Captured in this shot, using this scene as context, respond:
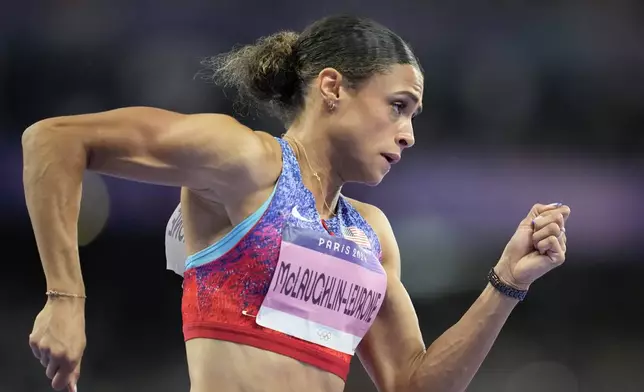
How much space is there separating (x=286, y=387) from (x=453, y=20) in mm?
2047

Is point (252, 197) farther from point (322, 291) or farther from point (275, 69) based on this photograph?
point (275, 69)

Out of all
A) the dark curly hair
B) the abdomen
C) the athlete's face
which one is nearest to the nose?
the athlete's face

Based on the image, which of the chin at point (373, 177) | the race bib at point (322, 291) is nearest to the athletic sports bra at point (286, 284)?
the race bib at point (322, 291)

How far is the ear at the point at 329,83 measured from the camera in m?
1.71

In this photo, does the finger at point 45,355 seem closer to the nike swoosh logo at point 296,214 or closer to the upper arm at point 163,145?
the upper arm at point 163,145

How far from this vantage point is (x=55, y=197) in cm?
126

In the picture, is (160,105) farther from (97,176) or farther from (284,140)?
(284,140)

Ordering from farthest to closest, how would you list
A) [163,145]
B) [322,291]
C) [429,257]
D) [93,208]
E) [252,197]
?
[429,257] < [93,208] < [322,291] < [252,197] < [163,145]

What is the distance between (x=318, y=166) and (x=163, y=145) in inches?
18.0

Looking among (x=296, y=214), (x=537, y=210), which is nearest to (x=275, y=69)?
(x=296, y=214)

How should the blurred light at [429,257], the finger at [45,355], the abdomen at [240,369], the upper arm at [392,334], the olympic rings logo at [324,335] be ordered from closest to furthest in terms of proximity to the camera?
the finger at [45,355] < the abdomen at [240,369] < the olympic rings logo at [324,335] < the upper arm at [392,334] < the blurred light at [429,257]

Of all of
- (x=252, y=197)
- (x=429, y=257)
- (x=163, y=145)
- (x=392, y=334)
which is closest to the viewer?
(x=163, y=145)

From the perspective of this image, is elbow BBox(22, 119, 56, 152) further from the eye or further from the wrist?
the wrist

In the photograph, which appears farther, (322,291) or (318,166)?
(318,166)
